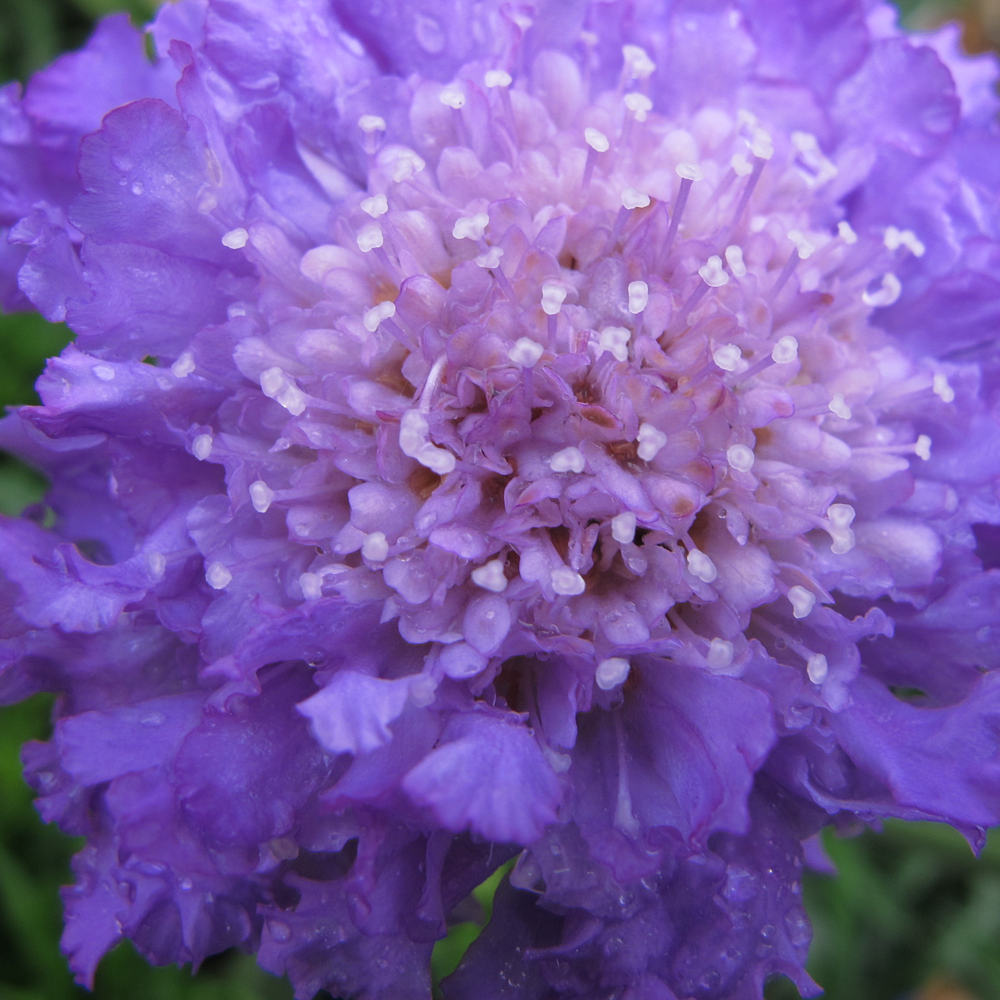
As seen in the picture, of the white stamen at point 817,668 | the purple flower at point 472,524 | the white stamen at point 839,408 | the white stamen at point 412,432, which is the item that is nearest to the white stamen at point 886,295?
the purple flower at point 472,524

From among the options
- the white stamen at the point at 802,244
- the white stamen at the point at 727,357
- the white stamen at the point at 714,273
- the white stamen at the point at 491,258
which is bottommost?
the white stamen at the point at 727,357

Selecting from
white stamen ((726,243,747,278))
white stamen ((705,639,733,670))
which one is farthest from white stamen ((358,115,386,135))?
white stamen ((705,639,733,670))

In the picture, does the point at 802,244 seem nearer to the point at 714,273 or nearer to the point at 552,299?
the point at 714,273

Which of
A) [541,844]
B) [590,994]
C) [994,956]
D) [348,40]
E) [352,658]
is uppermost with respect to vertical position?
[348,40]

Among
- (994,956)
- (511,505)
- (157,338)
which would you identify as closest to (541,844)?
(511,505)

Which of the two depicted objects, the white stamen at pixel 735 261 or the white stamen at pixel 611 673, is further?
the white stamen at pixel 735 261

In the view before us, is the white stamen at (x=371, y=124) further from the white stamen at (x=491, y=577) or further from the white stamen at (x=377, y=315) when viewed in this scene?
the white stamen at (x=491, y=577)

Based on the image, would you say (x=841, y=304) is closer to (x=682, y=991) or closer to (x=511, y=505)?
(x=511, y=505)

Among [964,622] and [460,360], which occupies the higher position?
[460,360]
